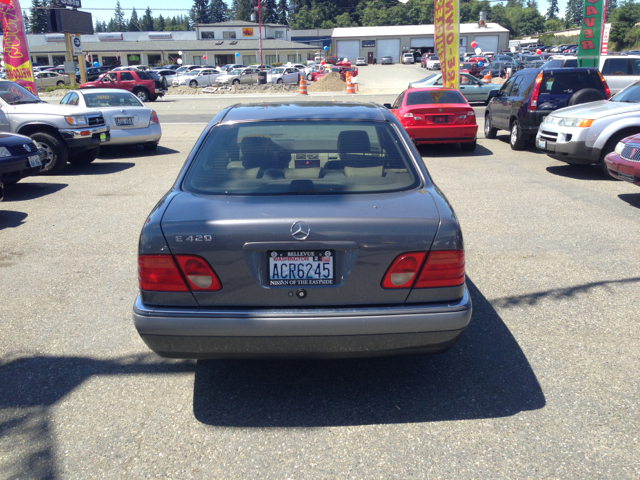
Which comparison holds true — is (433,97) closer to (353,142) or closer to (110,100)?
(110,100)

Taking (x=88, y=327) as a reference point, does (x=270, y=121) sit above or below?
above

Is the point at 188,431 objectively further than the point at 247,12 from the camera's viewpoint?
No

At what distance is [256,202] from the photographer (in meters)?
3.09

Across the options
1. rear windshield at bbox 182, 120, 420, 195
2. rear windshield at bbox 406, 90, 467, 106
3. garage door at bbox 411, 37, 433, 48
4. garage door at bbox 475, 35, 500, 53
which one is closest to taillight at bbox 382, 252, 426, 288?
rear windshield at bbox 182, 120, 420, 195

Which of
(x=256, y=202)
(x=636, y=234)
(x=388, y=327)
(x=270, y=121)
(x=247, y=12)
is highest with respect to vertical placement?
(x=247, y=12)

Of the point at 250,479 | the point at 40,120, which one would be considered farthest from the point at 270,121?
the point at 40,120

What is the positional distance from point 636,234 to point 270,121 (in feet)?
15.7

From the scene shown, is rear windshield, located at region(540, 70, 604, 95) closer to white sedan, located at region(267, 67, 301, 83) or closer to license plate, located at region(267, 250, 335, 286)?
license plate, located at region(267, 250, 335, 286)

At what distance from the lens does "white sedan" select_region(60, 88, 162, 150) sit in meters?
12.3

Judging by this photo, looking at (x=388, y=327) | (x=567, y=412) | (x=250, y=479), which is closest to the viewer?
(x=250, y=479)

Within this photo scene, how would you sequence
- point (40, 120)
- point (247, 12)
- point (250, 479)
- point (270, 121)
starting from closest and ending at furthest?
point (250, 479) < point (270, 121) < point (40, 120) < point (247, 12)

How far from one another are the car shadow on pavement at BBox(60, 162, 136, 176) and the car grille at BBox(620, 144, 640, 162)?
890 centimetres

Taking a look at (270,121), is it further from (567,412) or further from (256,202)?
(567,412)

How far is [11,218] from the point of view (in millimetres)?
7438
